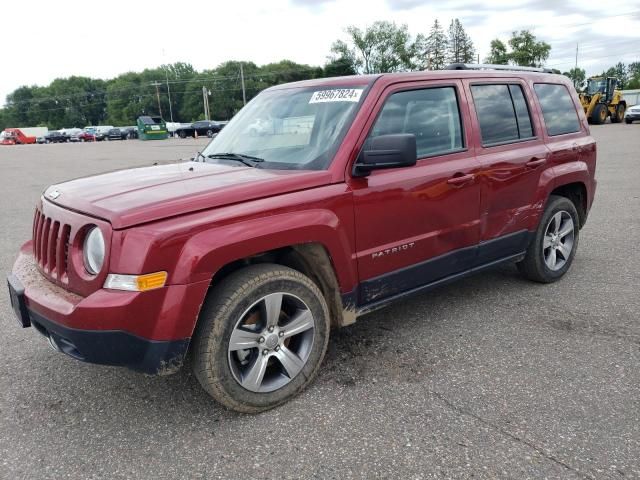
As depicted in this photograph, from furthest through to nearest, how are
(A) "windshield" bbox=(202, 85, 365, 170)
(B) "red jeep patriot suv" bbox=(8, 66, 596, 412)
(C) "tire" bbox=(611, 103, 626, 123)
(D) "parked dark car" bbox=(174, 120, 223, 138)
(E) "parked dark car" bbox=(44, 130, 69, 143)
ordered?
(E) "parked dark car" bbox=(44, 130, 69, 143) → (D) "parked dark car" bbox=(174, 120, 223, 138) → (C) "tire" bbox=(611, 103, 626, 123) → (A) "windshield" bbox=(202, 85, 365, 170) → (B) "red jeep patriot suv" bbox=(8, 66, 596, 412)

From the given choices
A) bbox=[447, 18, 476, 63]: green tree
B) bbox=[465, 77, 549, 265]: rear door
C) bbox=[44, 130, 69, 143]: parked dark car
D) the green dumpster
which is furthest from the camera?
bbox=[447, 18, 476, 63]: green tree

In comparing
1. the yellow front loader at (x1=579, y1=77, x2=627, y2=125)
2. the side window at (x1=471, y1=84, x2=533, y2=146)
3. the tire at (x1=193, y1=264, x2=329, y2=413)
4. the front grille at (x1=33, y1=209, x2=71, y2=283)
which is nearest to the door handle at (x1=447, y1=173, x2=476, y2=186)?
the side window at (x1=471, y1=84, x2=533, y2=146)

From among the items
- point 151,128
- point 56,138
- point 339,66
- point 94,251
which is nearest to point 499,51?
point 339,66

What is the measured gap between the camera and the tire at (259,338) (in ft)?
8.59

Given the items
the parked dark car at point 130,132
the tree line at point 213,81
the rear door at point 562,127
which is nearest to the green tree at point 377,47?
the tree line at point 213,81

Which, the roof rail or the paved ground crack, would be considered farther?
the roof rail

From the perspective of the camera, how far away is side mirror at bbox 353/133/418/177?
290 centimetres

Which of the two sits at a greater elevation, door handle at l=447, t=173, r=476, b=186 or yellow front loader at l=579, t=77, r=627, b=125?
yellow front loader at l=579, t=77, r=627, b=125

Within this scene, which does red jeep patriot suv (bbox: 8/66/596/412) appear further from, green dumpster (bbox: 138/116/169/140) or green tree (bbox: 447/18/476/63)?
green tree (bbox: 447/18/476/63)

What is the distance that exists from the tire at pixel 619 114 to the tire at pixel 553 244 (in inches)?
1193

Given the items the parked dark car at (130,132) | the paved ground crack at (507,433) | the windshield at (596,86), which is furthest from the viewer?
the parked dark car at (130,132)

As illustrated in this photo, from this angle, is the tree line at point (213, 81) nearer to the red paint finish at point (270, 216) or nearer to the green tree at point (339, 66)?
the green tree at point (339, 66)

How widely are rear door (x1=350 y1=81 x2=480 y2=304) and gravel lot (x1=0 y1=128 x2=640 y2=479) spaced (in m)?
0.53

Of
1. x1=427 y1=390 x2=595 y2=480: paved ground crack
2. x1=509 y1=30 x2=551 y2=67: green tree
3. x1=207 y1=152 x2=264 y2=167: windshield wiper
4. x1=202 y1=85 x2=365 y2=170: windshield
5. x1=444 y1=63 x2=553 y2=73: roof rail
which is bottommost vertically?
x1=427 y1=390 x2=595 y2=480: paved ground crack
